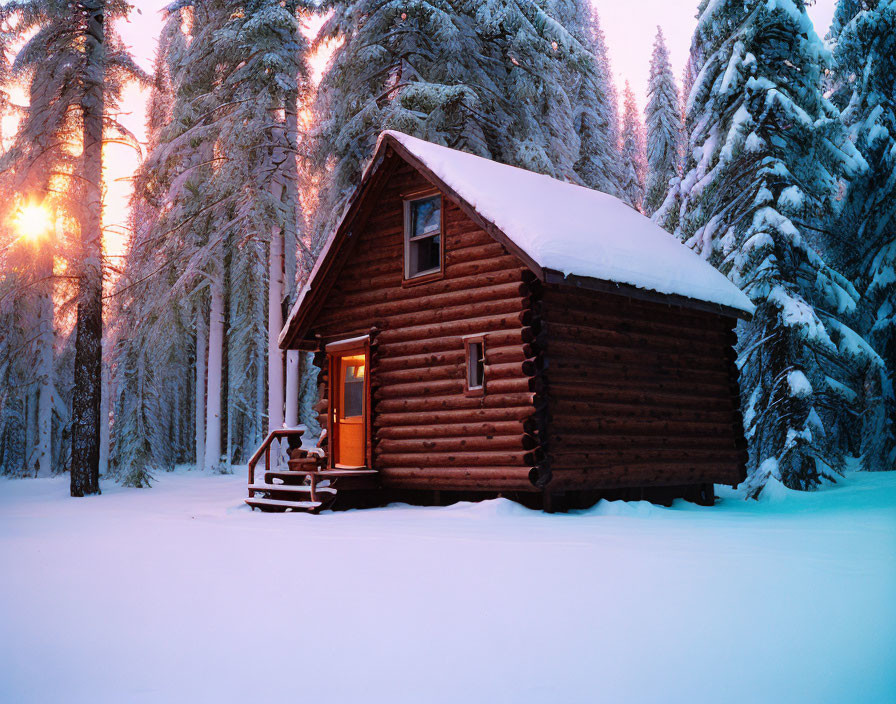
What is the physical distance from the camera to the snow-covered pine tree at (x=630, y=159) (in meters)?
42.5

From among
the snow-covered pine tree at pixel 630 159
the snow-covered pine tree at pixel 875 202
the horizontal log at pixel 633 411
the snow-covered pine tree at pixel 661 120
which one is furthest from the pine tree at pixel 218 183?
the snow-covered pine tree at pixel 661 120

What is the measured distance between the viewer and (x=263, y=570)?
809 centimetres

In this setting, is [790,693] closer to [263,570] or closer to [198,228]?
[263,570]

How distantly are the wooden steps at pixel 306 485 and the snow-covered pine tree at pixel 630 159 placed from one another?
78.5 feet

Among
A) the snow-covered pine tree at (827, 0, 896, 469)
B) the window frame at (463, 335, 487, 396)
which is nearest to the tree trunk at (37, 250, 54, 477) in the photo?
the window frame at (463, 335, 487, 396)

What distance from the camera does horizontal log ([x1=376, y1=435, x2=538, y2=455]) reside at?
44.0 feet

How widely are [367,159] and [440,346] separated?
9.15 m

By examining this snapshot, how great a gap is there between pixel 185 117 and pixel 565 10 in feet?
55.9

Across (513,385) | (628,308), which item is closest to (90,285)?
(513,385)

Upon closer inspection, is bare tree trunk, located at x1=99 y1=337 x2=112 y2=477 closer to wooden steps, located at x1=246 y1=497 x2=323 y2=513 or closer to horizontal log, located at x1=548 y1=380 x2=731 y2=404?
wooden steps, located at x1=246 y1=497 x2=323 y2=513

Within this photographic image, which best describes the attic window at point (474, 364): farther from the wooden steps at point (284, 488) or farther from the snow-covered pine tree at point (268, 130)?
the snow-covered pine tree at point (268, 130)

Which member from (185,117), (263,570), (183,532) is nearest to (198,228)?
(185,117)

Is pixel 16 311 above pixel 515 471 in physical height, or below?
above

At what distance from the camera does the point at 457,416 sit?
14570 millimetres
